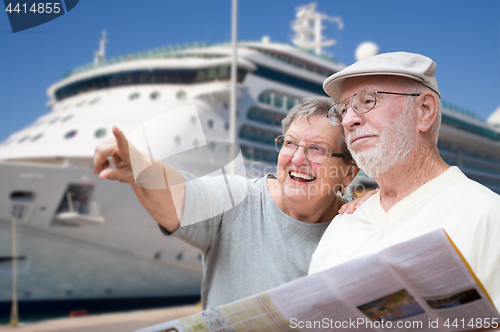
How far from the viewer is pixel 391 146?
134cm

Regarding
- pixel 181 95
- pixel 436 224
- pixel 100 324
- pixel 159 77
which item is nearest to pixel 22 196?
pixel 100 324

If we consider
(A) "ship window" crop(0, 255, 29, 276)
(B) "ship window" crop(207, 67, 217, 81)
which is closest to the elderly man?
(A) "ship window" crop(0, 255, 29, 276)

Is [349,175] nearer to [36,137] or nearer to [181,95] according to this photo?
[181,95]

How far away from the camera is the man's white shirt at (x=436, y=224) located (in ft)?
3.47

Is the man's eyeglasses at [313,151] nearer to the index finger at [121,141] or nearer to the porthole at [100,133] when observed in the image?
the index finger at [121,141]

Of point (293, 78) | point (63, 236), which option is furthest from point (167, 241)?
point (293, 78)

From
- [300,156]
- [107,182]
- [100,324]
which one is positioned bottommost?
[100,324]

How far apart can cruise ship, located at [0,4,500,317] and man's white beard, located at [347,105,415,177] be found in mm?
7699

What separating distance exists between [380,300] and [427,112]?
2.17 ft

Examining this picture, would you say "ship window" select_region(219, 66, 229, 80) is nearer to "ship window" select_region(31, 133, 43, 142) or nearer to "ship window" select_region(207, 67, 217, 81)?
"ship window" select_region(207, 67, 217, 81)

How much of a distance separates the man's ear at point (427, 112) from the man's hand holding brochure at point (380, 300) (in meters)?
0.56

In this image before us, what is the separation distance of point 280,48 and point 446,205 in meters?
14.5

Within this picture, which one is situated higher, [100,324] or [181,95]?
[181,95]

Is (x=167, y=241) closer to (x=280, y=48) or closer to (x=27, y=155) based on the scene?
(x=27, y=155)
